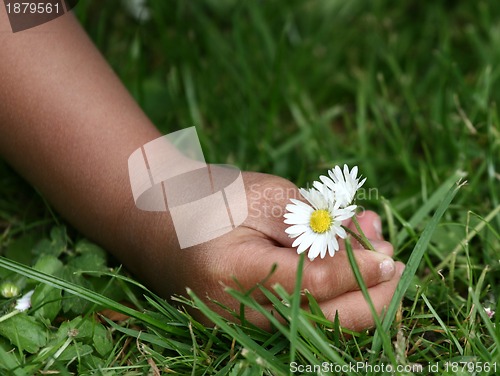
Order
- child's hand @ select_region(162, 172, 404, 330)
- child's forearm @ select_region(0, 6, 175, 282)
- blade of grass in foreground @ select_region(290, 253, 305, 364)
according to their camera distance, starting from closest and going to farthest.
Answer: blade of grass in foreground @ select_region(290, 253, 305, 364), child's hand @ select_region(162, 172, 404, 330), child's forearm @ select_region(0, 6, 175, 282)

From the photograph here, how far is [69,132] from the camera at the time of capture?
3.34 feet

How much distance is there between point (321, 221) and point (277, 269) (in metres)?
0.07

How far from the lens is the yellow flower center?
0.83 meters

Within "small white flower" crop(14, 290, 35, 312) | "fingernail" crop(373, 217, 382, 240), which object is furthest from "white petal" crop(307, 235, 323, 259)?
"small white flower" crop(14, 290, 35, 312)

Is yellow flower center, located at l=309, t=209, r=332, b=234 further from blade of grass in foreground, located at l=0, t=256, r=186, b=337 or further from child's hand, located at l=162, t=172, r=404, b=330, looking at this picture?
blade of grass in foreground, located at l=0, t=256, r=186, b=337

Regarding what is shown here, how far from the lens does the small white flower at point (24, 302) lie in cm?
90

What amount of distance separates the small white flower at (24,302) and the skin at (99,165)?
14 cm

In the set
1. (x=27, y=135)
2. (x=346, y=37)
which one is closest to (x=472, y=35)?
(x=346, y=37)

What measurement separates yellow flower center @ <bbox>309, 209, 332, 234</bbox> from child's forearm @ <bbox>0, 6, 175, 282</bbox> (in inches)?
10.6

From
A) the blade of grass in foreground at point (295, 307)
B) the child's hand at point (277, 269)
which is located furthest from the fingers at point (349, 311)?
the blade of grass in foreground at point (295, 307)

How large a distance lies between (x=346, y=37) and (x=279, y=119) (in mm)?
294

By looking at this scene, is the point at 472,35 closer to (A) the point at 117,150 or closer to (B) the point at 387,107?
(B) the point at 387,107

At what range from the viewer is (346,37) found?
63.1 inches

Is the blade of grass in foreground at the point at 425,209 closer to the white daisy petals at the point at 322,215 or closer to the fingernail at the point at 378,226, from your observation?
the fingernail at the point at 378,226
